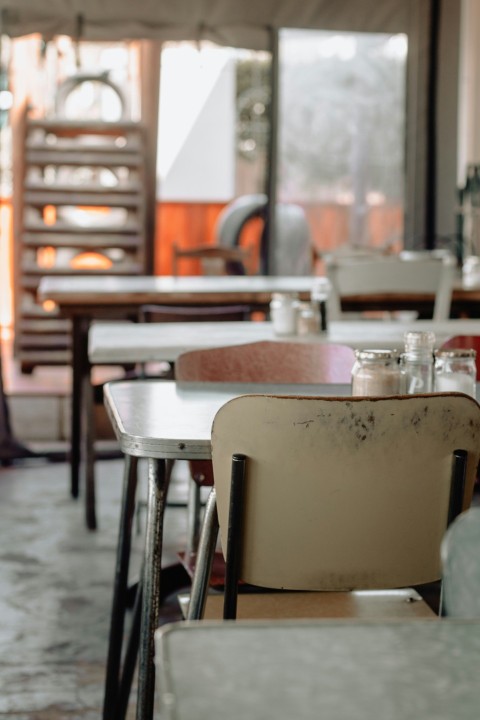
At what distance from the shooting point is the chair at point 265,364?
8.47 feet

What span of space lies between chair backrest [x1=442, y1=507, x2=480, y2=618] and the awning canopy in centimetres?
704

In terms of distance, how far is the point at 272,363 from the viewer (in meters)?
2.67

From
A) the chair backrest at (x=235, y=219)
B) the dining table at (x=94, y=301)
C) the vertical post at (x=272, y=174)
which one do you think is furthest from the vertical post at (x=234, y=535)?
the chair backrest at (x=235, y=219)

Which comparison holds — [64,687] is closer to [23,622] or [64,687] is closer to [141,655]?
[23,622]

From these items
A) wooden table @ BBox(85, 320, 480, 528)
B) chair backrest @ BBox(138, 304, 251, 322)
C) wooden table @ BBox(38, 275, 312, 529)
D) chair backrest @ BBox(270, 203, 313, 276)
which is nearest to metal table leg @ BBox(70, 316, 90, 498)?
wooden table @ BBox(38, 275, 312, 529)

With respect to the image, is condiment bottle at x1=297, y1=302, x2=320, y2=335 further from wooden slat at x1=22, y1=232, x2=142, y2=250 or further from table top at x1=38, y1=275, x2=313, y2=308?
wooden slat at x1=22, y1=232, x2=142, y2=250

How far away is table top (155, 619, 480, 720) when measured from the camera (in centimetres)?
76

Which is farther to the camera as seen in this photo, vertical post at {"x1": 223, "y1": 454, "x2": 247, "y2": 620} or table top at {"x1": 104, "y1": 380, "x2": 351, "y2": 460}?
table top at {"x1": 104, "y1": 380, "x2": 351, "y2": 460}

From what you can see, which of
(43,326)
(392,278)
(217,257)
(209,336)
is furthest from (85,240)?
(209,336)

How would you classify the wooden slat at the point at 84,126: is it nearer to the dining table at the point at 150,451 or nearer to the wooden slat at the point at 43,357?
the wooden slat at the point at 43,357

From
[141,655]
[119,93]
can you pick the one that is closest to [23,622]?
[141,655]

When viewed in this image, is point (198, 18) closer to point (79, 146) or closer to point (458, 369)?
point (79, 146)

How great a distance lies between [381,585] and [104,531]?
2.67 meters

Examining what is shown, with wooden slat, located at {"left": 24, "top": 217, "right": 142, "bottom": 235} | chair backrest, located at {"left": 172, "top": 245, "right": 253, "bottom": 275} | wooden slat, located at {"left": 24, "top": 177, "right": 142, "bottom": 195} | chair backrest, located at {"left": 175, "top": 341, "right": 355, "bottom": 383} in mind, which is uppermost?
wooden slat, located at {"left": 24, "top": 177, "right": 142, "bottom": 195}
